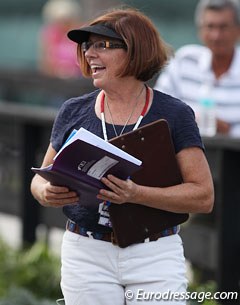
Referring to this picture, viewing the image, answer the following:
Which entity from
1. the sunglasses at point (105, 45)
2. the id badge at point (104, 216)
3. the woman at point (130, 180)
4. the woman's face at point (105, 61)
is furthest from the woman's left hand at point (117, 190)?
the sunglasses at point (105, 45)

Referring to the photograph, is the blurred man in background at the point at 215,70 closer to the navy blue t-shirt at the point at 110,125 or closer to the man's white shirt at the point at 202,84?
the man's white shirt at the point at 202,84

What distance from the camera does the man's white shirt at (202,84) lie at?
7258mm

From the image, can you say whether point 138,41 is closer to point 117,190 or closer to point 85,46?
point 85,46

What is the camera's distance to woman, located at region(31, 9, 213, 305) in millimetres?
4562

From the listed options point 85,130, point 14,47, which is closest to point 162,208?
point 85,130

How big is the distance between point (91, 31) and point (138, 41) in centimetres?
19

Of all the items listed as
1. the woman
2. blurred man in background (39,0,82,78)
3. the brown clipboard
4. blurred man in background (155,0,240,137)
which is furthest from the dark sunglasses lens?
blurred man in background (39,0,82,78)

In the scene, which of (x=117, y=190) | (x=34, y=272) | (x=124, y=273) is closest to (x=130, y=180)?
(x=117, y=190)

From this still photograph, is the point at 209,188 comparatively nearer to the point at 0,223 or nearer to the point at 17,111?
the point at 17,111

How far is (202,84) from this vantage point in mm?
7289

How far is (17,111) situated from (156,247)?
15.7 feet

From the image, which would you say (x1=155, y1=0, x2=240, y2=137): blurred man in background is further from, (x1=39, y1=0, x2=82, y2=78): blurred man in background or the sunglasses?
(x1=39, y1=0, x2=82, y2=78): blurred man in background

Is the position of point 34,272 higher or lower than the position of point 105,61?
lower

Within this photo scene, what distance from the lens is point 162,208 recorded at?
457 cm
